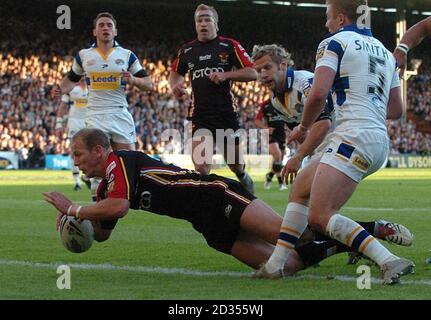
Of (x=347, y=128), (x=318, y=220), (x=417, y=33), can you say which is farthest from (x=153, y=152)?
(x=318, y=220)

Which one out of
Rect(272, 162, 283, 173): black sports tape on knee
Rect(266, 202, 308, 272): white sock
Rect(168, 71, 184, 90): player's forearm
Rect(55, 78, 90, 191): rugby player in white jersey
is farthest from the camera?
Rect(272, 162, 283, 173): black sports tape on knee

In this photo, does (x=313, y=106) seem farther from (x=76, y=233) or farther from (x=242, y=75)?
(x=242, y=75)

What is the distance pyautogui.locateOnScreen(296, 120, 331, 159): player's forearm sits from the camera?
622 centimetres

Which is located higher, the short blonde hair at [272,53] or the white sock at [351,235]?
the short blonde hair at [272,53]

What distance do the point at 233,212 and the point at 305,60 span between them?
42659 millimetres

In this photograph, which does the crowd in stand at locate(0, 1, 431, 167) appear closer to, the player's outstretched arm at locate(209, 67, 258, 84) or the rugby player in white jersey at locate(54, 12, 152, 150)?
the rugby player in white jersey at locate(54, 12, 152, 150)

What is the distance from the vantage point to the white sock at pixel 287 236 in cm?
623

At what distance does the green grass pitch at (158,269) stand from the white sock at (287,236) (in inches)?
6.4

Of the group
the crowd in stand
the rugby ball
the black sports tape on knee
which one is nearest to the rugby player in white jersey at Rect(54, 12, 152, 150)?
the rugby ball

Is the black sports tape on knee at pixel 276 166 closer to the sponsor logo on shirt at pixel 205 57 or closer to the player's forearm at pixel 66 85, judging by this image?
the player's forearm at pixel 66 85

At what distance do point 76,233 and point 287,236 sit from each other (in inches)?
63.3

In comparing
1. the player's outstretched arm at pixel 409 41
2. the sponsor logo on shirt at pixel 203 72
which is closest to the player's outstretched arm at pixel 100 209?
the player's outstretched arm at pixel 409 41

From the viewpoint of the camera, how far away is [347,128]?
6043 mm

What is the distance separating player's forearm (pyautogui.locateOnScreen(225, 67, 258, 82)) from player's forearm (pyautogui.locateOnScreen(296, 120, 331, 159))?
17.2ft
